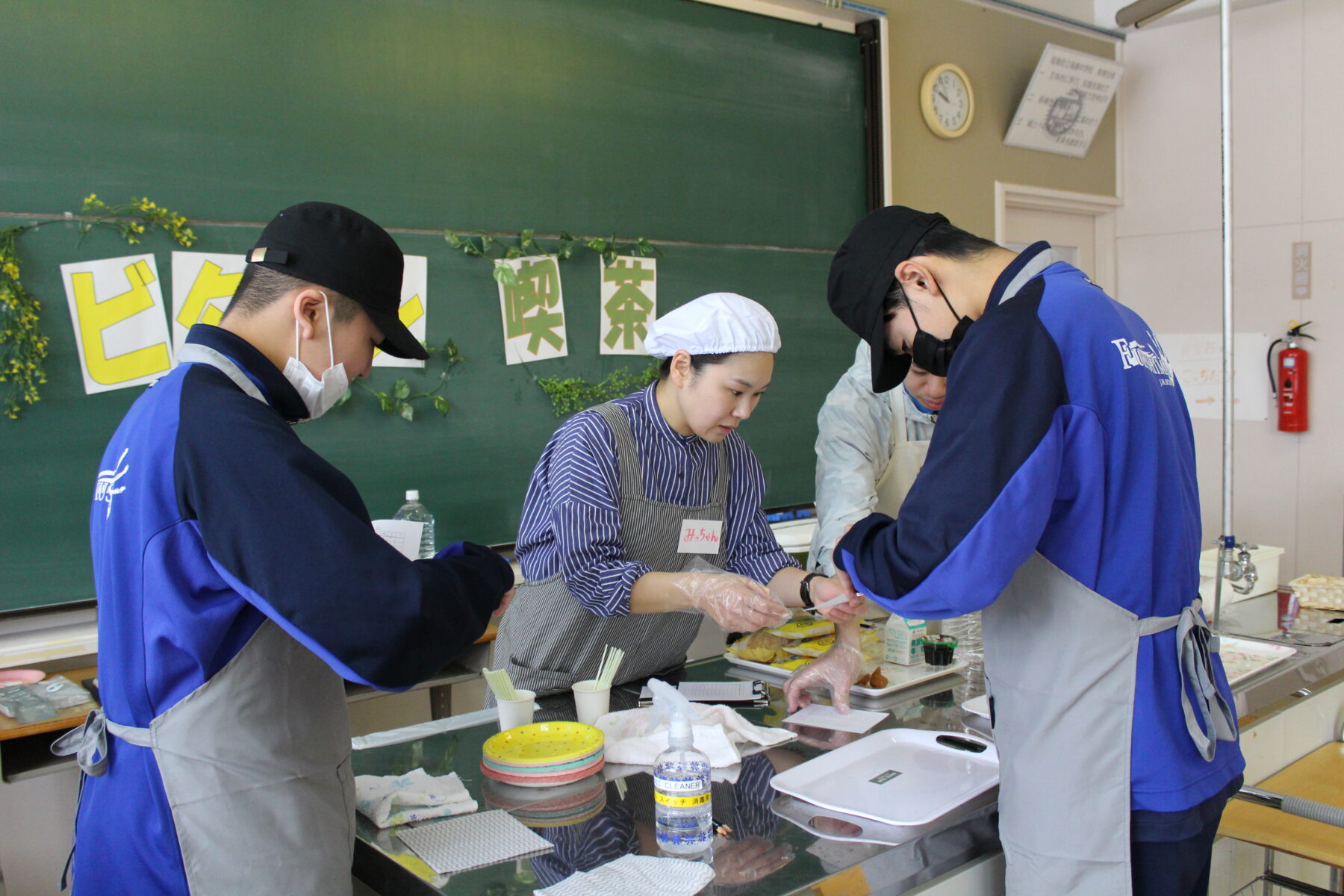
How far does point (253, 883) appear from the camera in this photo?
1310mm

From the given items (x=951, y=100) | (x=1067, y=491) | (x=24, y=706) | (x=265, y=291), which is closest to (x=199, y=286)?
(x=24, y=706)

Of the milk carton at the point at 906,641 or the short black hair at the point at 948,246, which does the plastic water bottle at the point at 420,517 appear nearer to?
the milk carton at the point at 906,641

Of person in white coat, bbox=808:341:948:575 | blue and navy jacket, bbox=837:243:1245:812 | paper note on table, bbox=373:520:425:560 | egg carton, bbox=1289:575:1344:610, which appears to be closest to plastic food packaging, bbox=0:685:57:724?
paper note on table, bbox=373:520:425:560

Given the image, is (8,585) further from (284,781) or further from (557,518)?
(284,781)

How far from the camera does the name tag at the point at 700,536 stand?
2.39 meters

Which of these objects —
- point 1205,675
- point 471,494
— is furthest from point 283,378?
point 471,494

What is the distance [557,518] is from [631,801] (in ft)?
2.26

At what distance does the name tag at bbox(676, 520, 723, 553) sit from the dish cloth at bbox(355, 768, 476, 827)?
85 cm

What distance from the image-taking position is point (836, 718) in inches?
79.1

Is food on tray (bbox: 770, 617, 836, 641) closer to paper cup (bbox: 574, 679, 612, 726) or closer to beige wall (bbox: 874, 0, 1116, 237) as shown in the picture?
paper cup (bbox: 574, 679, 612, 726)

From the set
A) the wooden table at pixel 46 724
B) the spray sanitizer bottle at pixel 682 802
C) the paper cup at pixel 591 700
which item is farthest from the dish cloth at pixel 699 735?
the wooden table at pixel 46 724

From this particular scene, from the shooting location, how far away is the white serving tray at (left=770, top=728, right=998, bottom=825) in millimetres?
1596

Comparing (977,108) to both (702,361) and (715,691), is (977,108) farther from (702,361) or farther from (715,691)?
(715,691)

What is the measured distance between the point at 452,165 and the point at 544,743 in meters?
2.34
